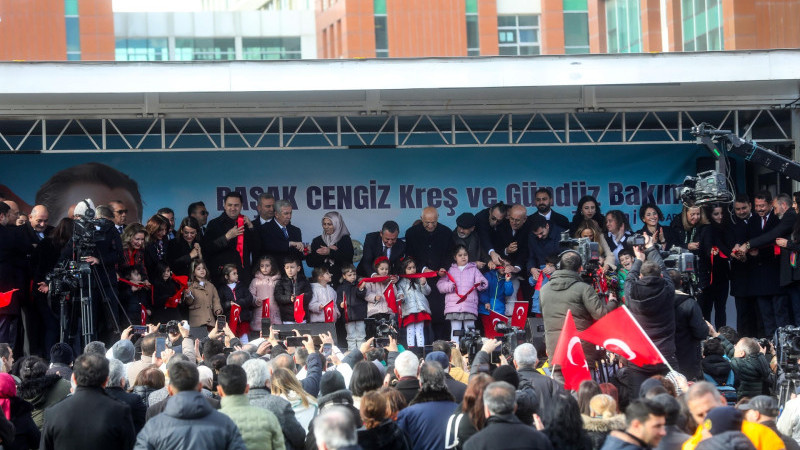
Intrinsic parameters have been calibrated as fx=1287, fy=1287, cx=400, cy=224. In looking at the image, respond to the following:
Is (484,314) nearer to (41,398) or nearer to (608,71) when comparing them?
(608,71)

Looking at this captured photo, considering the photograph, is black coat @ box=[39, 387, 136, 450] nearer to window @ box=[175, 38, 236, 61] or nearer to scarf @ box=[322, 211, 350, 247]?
scarf @ box=[322, 211, 350, 247]

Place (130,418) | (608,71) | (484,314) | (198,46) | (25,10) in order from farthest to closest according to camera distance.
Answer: (198,46)
(25,10)
(484,314)
(608,71)
(130,418)

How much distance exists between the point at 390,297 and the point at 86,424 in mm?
8125

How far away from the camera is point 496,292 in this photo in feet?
49.3

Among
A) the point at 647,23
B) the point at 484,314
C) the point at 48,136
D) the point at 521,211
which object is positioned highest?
the point at 647,23

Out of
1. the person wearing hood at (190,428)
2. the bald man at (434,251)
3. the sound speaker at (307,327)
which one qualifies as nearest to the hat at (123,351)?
the person wearing hood at (190,428)

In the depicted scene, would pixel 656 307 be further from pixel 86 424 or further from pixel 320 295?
pixel 320 295

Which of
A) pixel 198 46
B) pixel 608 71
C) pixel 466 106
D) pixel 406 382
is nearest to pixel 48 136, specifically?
pixel 466 106

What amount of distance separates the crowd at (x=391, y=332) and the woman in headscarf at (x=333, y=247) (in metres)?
0.03

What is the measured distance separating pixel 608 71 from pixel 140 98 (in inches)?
205

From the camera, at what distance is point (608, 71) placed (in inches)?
556

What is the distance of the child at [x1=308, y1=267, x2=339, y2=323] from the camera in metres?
14.3

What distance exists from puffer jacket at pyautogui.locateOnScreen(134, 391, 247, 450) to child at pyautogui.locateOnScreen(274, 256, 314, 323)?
7.88m

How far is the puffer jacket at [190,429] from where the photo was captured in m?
6.22
